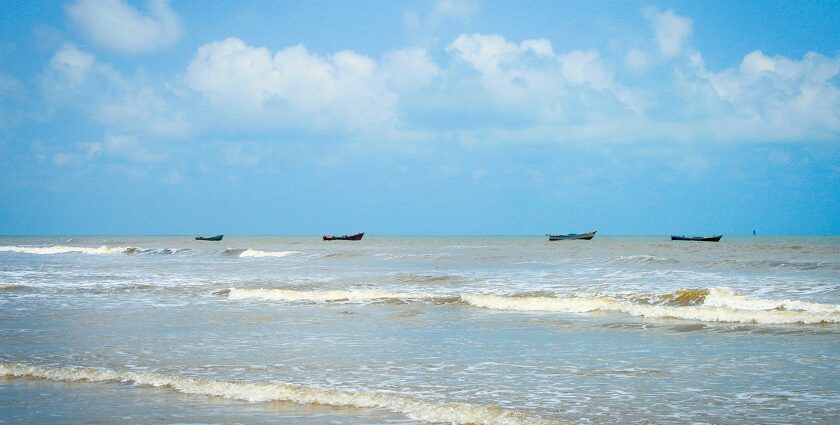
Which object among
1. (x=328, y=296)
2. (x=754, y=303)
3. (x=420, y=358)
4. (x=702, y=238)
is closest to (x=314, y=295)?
(x=328, y=296)

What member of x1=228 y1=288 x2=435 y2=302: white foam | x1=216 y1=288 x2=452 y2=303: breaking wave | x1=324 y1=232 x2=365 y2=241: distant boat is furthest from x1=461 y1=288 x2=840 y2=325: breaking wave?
x1=324 y1=232 x2=365 y2=241: distant boat

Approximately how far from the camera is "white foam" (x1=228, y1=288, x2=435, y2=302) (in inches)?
862

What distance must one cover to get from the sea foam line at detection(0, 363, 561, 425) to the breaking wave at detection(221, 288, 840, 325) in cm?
975

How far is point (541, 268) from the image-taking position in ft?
121

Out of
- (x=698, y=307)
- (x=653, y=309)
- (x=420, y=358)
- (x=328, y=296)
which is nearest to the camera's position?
(x=420, y=358)

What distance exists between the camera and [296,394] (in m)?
8.92

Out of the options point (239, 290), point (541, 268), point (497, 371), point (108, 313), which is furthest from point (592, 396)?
point (541, 268)

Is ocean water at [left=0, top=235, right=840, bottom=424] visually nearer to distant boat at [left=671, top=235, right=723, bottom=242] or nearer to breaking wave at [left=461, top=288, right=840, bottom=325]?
breaking wave at [left=461, top=288, right=840, bottom=325]

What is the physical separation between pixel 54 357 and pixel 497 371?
7243 mm

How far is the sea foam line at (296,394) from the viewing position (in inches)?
309

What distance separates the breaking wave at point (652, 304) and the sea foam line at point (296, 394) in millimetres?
9746

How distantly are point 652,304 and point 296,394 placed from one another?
1323 centimetres

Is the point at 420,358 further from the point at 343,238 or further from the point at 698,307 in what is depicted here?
the point at 343,238

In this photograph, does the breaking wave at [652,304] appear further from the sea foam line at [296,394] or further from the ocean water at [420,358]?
the sea foam line at [296,394]
